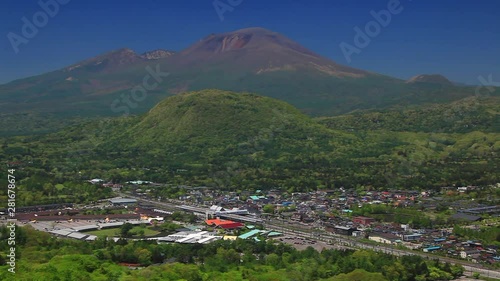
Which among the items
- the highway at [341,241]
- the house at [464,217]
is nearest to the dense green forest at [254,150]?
the house at [464,217]

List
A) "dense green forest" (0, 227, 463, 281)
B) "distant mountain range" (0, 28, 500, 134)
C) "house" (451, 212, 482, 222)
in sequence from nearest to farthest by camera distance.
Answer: "dense green forest" (0, 227, 463, 281)
"house" (451, 212, 482, 222)
"distant mountain range" (0, 28, 500, 134)

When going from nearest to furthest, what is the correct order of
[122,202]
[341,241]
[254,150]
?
[341,241]
[122,202]
[254,150]

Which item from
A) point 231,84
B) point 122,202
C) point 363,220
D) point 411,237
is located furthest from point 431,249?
point 231,84

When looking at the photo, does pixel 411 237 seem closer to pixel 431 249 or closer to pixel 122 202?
pixel 431 249

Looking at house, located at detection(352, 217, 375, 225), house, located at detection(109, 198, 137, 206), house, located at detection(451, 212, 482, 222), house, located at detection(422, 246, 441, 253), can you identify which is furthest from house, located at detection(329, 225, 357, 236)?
house, located at detection(109, 198, 137, 206)

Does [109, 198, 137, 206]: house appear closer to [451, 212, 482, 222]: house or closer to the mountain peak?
[451, 212, 482, 222]: house

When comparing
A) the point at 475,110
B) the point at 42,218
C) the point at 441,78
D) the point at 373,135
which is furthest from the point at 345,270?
the point at 441,78

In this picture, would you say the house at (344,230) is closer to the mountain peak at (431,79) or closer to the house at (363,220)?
the house at (363,220)
